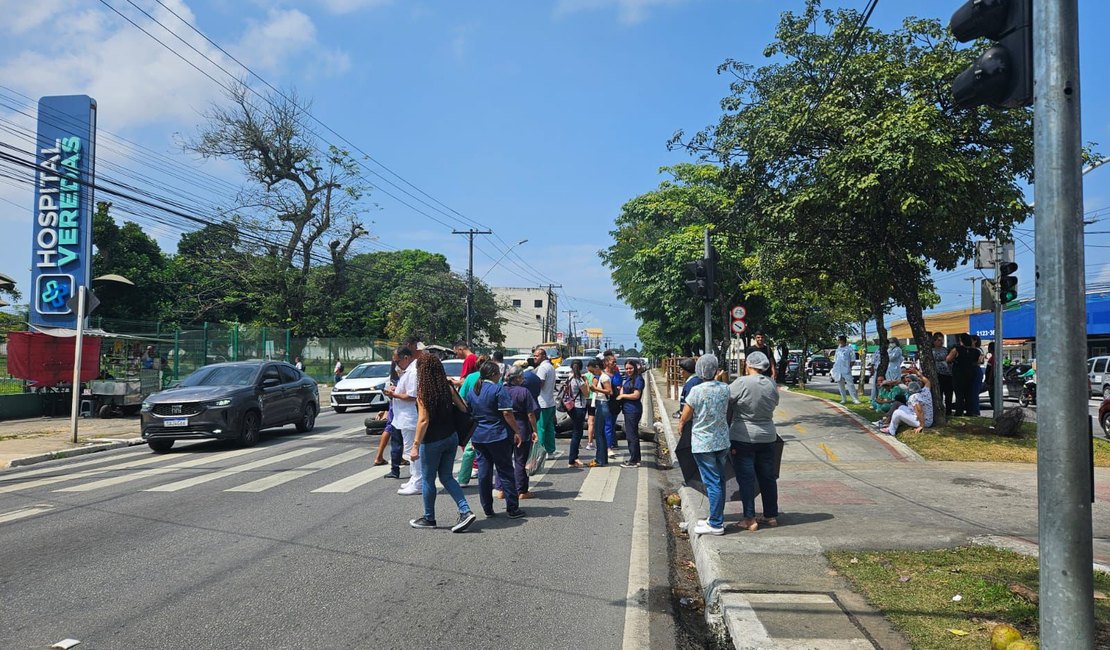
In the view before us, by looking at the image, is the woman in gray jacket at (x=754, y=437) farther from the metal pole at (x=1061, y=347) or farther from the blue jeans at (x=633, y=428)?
the blue jeans at (x=633, y=428)

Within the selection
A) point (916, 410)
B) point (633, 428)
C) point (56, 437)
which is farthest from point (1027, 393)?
point (56, 437)

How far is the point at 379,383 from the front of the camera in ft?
71.5

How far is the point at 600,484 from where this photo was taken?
10602 mm

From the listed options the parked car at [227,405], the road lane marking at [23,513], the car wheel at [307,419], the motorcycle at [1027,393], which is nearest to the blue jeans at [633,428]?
the parked car at [227,405]

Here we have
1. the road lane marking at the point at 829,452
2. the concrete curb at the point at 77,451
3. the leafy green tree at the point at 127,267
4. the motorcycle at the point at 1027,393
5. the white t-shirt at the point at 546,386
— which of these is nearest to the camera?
the white t-shirt at the point at 546,386

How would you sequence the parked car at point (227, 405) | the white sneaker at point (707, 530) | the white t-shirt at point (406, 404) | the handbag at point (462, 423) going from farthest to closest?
the parked car at point (227, 405)
the white t-shirt at point (406, 404)
the handbag at point (462, 423)
the white sneaker at point (707, 530)

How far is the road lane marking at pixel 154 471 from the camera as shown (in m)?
10.1

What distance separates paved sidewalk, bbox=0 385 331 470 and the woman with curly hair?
9.09 metres

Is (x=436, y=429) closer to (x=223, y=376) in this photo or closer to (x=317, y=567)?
(x=317, y=567)

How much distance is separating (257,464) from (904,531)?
30.6ft

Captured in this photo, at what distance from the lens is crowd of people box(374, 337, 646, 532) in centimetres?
751

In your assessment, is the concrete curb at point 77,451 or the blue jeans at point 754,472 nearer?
the blue jeans at point 754,472

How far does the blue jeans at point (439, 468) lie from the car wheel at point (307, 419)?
10.4 metres

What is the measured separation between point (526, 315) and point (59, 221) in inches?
3413
